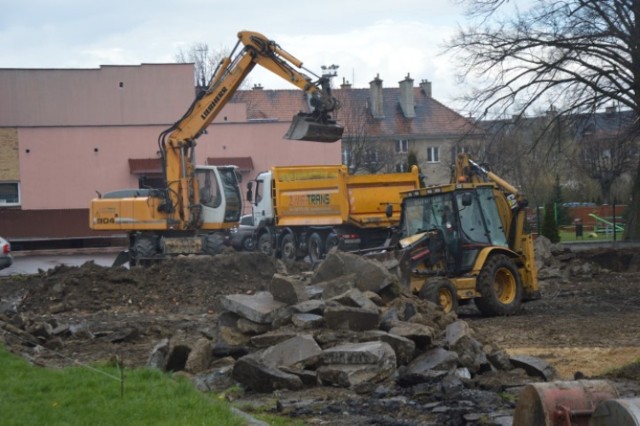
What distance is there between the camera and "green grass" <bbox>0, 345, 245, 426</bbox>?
8617 millimetres

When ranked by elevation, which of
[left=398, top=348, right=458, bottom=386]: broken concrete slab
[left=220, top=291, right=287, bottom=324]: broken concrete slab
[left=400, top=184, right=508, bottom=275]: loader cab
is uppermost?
[left=400, top=184, right=508, bottom=275]: loader cab

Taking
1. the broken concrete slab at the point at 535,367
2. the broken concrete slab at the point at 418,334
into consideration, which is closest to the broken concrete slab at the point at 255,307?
the broken concrete slab at the point at 418,334

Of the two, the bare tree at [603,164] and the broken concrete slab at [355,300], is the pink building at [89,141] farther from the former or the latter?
the broken concrete slab at [355,300]

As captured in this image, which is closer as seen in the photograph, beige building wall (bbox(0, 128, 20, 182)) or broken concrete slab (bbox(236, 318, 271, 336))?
broken concrete slab (bbox(236, 318, 271, 336))

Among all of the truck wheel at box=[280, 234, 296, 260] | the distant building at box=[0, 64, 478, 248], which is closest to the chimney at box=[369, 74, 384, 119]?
the distant building at box=[0, 64, 478, 248]

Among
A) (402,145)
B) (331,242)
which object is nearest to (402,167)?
(402,145)

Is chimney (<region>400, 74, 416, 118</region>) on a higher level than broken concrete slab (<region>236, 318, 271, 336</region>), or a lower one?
higher

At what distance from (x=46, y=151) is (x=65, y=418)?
4373cm

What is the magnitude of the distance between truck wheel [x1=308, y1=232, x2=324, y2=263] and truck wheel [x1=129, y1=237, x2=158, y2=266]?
4901 mm

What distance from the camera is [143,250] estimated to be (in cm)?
3025

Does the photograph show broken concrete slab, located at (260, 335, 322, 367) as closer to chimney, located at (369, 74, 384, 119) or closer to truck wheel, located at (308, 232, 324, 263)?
truck wheel, located at (308, 232, 324, 263)

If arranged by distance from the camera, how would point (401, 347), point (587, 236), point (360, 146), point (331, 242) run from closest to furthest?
point (401, 347)
point (331, 242)
point (587, 236)
point (360, 146)

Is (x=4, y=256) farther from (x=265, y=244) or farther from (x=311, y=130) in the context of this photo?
(x=311, y=130)

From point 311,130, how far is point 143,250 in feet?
25.9
